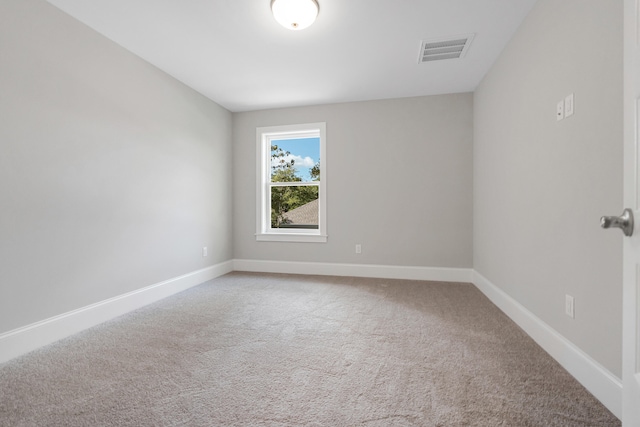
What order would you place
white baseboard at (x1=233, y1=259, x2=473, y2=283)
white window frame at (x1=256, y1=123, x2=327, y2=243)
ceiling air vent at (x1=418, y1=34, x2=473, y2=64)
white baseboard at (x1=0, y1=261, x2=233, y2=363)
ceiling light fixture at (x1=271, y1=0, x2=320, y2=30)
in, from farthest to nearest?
1. white window frame at (x1=256, y1=123, x2=327, y2=243)
2. white baseboard at (x1=233, y1=259, x2=473, y2=283)
3. ceiling air vent at (x1=418, y1=34, x2=473, y2=64)
4. ceiling light fixture at (x1=271, y1=0, x2=320, y2=30)
5. white baseboard at (x1=0, y1=261, x2=233, y2=363)

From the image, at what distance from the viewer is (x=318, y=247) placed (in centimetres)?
427

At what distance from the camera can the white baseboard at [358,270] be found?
380 cm

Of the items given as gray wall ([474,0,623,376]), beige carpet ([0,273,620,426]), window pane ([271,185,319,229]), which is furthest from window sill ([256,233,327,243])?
gray wall ([474,0,623,376])

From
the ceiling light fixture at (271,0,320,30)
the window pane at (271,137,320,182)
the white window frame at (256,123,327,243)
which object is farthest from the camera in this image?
the window pane at (271,137,320,182)

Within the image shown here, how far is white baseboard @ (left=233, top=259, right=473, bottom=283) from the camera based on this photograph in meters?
3.80

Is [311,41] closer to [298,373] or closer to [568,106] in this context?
[568,106]

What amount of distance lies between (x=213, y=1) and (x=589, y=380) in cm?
326

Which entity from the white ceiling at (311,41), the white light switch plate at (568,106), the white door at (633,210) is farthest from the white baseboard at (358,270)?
the white door at (633,210)

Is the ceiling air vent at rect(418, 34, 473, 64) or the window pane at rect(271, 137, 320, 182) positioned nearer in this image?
the ceiling air vent at rect(418, 34, 473, 64)

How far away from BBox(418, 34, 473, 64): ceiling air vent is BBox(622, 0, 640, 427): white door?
2.05 meters

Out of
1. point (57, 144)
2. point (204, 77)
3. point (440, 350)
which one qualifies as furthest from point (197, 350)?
point (204, 77)

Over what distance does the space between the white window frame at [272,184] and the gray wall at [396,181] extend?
0.08 metres

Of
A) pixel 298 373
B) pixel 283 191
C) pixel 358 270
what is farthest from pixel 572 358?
pixel 283 191

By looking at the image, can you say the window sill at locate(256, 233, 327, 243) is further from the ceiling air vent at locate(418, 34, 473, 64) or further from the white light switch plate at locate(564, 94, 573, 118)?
the white light switch plate at locate(564, 94, 573, 118)
